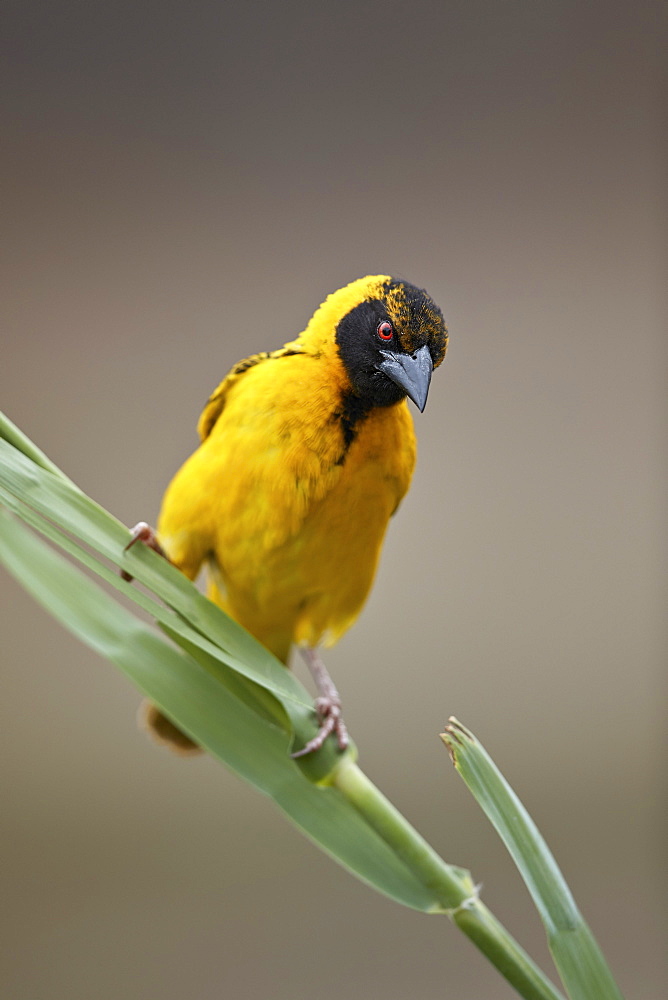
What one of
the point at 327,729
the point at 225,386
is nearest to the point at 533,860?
the point at 327,729

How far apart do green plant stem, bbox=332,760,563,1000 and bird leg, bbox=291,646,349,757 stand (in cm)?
5

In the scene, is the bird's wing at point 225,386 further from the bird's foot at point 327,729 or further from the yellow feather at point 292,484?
the bird's foot at point 327,729

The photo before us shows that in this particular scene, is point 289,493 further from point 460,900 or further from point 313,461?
point 460,900

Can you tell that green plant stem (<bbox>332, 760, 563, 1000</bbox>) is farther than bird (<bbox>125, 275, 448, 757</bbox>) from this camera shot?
No

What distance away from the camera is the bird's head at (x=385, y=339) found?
0.89 metres

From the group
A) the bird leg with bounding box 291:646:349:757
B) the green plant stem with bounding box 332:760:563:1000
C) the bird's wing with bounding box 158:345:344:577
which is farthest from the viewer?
the bird's wing with bounding box 158:345:344:577

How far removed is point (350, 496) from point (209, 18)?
2.01 meters

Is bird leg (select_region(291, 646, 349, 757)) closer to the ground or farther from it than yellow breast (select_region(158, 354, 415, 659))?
closer to the ground

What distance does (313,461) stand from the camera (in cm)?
97

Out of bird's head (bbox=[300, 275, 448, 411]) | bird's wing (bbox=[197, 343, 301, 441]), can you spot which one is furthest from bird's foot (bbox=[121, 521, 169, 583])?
bird's head (bbox=[300, 275, 448, 411])

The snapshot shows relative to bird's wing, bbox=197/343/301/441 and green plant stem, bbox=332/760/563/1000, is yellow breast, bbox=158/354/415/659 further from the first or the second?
green plant stem, bbox=332/760/563/1000

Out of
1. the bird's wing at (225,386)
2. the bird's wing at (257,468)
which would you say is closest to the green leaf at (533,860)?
the bird's wing at (257,468)

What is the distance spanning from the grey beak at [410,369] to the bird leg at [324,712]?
12.5 inches

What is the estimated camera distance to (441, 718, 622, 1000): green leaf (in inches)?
23.9
